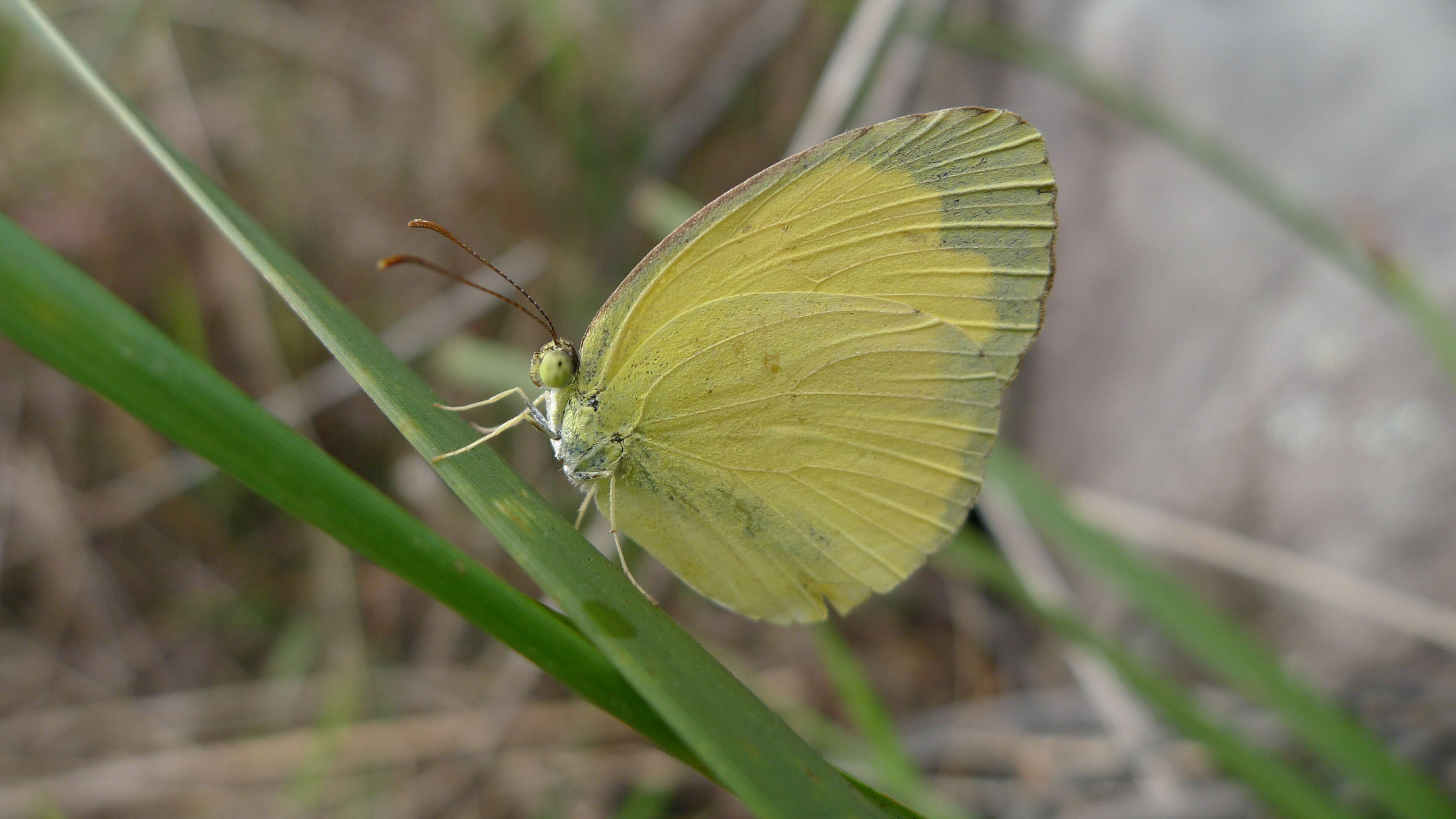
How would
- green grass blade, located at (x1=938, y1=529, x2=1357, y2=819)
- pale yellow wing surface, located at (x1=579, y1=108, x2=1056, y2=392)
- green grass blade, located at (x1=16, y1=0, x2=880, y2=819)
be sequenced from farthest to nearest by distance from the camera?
green grass blade, located at (x1=938, y1=529, x2=1357, y2=819)
pale yellow wing surface, located at (x1=579, y1=108, x2=1056, y2=392)
green grass blade, located at (x1=16, y1=0, x2=880, y2=819)

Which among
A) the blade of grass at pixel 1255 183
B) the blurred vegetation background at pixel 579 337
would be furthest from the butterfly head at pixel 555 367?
the blade of grass at pixel 1255 183

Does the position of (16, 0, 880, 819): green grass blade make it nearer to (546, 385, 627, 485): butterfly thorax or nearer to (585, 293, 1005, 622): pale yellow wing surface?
(546, 385, 627, 485): butterfly thorax

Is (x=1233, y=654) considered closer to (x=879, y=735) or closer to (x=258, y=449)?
(x=879, y=735)

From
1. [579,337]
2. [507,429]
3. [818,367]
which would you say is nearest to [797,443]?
[818,367]

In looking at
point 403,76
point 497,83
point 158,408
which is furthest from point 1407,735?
point 403,76

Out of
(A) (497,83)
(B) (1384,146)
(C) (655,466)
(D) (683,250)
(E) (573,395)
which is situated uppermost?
(A) (497,83)

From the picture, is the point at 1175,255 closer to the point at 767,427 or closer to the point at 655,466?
the point at 767,427

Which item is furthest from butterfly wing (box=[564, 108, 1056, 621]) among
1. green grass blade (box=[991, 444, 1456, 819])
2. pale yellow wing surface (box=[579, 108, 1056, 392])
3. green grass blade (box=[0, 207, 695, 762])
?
green grass blade (box=[0, 207, 695, 762])
